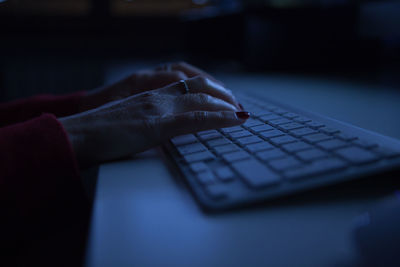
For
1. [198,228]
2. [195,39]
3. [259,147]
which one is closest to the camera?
[198,228]

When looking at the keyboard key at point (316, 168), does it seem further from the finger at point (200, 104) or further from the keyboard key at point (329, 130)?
the finger at point (200, 104)

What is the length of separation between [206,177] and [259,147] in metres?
0.09

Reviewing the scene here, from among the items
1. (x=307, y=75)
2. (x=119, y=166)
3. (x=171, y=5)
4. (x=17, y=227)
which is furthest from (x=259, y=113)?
(x=171, y=5)

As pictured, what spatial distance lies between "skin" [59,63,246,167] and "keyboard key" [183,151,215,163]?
8 centimetres

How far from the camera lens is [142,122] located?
45 centimetres

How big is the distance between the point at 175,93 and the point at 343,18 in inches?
33.6

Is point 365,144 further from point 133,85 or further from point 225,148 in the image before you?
point 133,85

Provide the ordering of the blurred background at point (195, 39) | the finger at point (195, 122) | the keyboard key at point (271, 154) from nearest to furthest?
the keyboard key at point (271, 154), the finger at point (195, 122), the blurred background at point (195, 39)

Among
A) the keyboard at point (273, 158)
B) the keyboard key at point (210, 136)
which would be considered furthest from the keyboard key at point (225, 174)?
the keyboard key at point (210, 136)

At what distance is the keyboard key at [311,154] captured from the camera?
0.33 meters

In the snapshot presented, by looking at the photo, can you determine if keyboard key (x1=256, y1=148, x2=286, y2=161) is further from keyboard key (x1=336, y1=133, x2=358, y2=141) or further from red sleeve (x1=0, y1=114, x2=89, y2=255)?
red sleeve (x1=0, y1=114, x2=89, y2=255)

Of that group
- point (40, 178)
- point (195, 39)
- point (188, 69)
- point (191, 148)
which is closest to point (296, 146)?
point (191, 148)

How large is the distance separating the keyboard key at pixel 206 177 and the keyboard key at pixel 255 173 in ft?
0.09

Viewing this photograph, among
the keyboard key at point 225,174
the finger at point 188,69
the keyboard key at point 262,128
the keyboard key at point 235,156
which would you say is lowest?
the keyboard key at point 225,174
